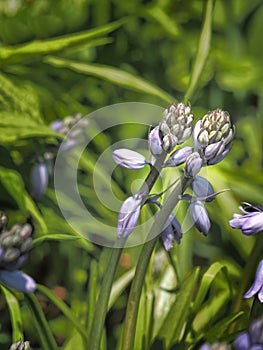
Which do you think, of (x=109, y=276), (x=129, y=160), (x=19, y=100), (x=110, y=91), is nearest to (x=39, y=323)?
(x=109, y=276)

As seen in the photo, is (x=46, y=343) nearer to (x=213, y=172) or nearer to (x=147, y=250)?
(x=147, y=250)

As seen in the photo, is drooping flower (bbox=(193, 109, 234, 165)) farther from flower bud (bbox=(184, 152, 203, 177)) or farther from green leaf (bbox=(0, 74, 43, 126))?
green leaf (bbox=(0, 74, 43, 126))

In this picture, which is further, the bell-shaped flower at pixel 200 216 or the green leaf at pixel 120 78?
the green leaf at pixel 120 78

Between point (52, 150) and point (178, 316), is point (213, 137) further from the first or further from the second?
point (52, 150)

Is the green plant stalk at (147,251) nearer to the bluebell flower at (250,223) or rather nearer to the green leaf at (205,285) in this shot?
the bluebell flower at (250,223)

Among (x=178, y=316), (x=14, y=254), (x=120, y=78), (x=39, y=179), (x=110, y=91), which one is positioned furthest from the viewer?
(x=110, y=91)

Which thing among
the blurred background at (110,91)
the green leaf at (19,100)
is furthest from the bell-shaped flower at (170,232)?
the green leaf at (19,100)
